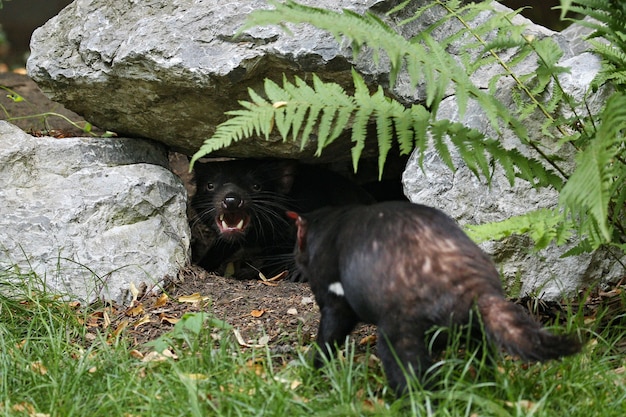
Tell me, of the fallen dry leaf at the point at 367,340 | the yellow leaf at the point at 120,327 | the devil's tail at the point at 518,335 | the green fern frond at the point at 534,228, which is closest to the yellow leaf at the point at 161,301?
the yellow leaf at the point at 120,327

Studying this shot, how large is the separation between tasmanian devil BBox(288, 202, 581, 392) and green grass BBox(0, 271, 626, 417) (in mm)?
152

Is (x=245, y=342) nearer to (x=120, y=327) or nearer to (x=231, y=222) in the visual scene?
(x=120, y=327)

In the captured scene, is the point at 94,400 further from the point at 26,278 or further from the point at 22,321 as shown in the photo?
the point at 26,278

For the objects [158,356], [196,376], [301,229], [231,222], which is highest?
[301,229]

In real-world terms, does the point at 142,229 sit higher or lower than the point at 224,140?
lower

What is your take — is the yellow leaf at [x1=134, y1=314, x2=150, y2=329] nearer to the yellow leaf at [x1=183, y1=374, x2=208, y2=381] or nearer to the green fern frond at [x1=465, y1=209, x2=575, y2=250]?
the yellow leaf at [x1=183, y1=374, x2=208, y2=381]

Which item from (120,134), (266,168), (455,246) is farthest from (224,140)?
(266,168)

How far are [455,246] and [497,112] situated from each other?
552mm

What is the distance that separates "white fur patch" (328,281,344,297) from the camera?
3.17m

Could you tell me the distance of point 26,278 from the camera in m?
4.26

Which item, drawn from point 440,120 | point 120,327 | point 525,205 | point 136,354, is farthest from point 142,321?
point 525,205

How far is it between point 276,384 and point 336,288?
0.48m

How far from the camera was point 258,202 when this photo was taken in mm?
5652

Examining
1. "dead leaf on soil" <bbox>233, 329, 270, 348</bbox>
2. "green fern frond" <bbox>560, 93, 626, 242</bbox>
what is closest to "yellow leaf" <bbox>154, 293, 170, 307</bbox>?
"dead leaf on soil" <bbox>233, 329, 270, 348</bbox>
